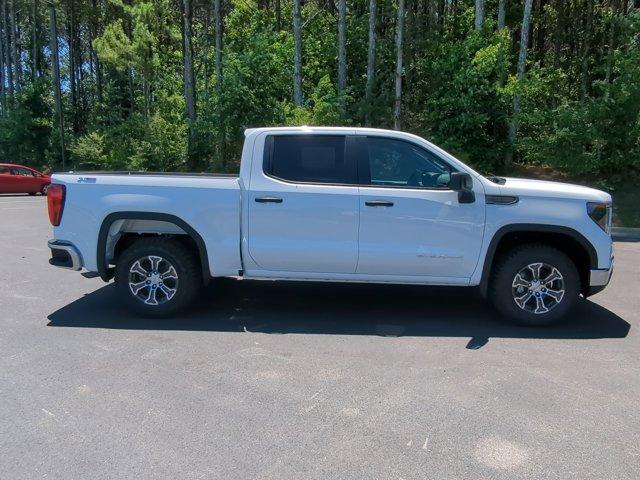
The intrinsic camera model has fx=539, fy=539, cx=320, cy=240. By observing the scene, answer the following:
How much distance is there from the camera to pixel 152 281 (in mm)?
5855

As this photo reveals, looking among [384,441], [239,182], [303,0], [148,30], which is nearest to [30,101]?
[148,30]

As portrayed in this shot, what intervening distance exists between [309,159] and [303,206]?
1.81 ft

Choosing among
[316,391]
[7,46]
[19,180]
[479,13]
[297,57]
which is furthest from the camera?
[7,46]

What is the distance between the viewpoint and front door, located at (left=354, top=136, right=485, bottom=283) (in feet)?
17.9

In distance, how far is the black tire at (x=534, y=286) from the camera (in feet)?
18.3

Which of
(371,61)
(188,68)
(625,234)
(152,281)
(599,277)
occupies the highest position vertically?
(188,68)

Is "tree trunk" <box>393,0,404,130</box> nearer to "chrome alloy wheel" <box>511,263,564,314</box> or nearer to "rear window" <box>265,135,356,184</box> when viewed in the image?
"rear window" <box>265,135,356,184</box>

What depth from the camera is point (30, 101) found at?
35.1 metres

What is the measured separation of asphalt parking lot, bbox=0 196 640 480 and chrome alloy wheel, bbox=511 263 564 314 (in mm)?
264

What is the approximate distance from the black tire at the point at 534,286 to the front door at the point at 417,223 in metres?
0.41

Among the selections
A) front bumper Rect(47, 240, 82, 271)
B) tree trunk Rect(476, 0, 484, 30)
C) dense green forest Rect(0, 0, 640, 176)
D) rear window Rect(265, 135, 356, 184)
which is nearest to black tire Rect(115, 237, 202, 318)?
front bumper Rect(47, 240, 82, 271)

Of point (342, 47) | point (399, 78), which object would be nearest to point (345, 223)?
point (399, 78)

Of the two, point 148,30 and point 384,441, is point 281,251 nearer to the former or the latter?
point 384,441

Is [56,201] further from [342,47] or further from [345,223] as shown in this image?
[342,47]
